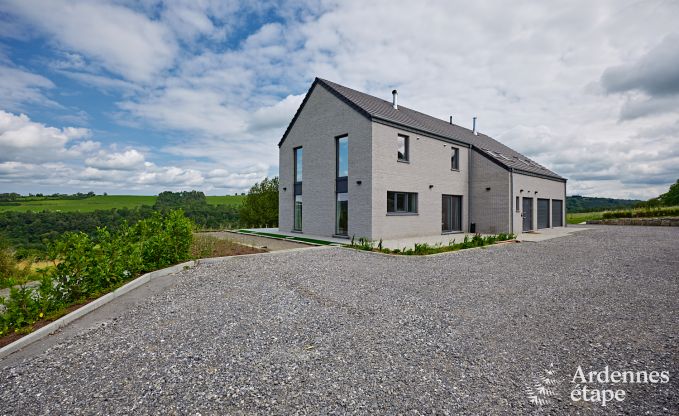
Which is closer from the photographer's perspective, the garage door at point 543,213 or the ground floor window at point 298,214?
the ground floor window at point 298,214

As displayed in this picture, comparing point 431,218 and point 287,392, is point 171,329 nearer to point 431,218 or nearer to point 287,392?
point 287,392

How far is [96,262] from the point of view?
19.2 feet

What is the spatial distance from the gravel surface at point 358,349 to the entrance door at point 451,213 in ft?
38.8

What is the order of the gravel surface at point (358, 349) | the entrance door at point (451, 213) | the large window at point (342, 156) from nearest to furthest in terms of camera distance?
the gravel surface at point (358, 349) < the large window at point (342, 156) < the entrance door at point (451, 213)

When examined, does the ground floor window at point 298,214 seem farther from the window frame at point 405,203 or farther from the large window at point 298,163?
the window frame at point 405,203

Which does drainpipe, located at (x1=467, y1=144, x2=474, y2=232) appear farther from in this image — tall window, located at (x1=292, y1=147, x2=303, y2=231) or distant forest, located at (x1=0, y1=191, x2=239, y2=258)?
distant forest, located at (x1=0, y1=191, x2=239, y2=258)

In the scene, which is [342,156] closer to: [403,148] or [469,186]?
[403,148]

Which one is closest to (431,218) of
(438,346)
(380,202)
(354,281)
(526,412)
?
(380,202)

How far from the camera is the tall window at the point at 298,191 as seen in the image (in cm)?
1867

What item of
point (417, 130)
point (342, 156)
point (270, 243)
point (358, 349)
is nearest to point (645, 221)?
point (417, 130)

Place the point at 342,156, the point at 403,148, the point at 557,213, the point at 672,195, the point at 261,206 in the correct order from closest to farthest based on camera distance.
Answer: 1. the point at 342,156
2. the point at 403,148
3. the point at 261,206
4. the point at 557,213
5. the point at 672,195

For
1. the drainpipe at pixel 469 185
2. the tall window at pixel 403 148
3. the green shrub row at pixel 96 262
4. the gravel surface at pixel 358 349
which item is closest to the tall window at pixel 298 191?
the tall window at pixel 403 148

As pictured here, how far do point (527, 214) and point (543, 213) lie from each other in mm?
3544

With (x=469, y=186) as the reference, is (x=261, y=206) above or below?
below
